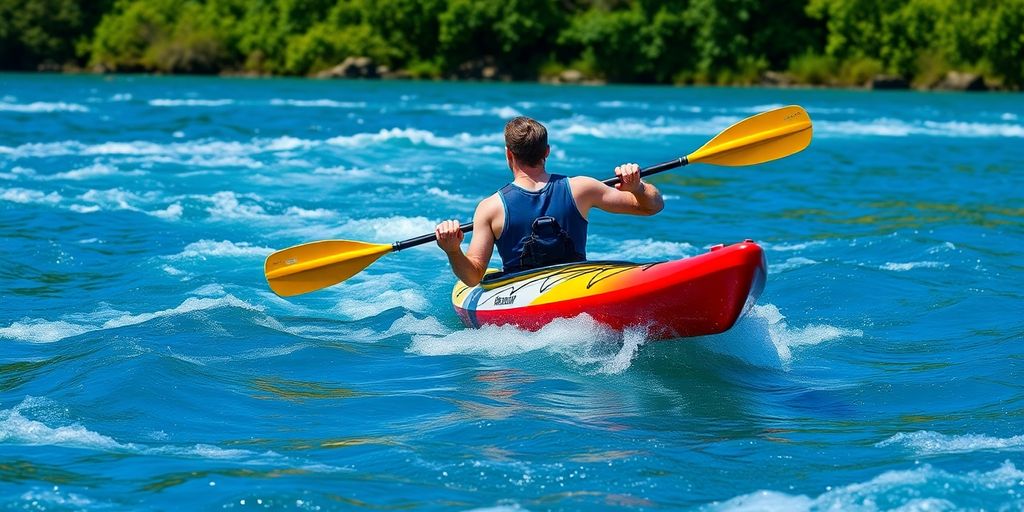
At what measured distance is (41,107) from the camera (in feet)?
86.2

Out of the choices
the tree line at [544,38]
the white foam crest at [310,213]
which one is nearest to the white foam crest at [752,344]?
the white foam crest at [310,213]

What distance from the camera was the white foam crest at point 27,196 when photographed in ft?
41.0

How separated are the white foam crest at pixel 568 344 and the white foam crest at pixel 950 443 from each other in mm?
1448

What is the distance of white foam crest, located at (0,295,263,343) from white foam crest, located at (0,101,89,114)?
18.4 m

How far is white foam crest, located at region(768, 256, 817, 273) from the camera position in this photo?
929 cm

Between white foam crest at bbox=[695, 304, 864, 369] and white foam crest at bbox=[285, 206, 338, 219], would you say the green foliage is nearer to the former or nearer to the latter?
white foam crest at bbox=[285, 206, 338, 219]

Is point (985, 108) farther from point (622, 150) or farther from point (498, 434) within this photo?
point (498, 434)

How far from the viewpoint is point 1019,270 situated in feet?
30.2

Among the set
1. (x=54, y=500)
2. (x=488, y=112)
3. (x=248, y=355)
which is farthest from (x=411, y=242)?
(x=488, y=112)

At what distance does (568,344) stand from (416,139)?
1399 centimetres

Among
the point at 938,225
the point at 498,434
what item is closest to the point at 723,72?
the point at 938,225

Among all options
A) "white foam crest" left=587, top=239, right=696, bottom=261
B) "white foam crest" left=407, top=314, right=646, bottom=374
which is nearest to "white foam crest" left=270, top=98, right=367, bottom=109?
"white foam crest" left=587, top=239, right=696, bottom=261

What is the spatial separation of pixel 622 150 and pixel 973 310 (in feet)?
38.9

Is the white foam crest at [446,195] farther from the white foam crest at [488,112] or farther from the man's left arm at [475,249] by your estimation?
the white foam crest at [488,112]
